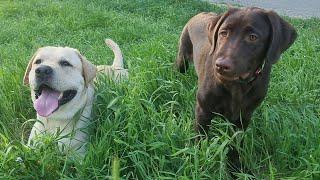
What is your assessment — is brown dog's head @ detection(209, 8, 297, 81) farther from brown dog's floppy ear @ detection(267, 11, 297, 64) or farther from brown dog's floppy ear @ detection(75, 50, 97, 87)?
brown dog's floppy ear @ detection(75, 50, 97, 87)

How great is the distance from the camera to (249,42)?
10.2 ft

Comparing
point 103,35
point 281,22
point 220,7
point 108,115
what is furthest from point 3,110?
point 220,7

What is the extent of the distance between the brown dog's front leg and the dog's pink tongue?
40.3 inches

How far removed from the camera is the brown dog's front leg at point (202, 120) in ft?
11.4

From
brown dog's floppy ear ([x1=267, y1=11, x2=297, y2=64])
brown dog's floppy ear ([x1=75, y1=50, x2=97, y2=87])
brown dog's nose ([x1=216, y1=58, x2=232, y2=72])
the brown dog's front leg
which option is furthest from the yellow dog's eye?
brown dog's floppy ear ([x1=75, y1=50, x2=97, y2=87])

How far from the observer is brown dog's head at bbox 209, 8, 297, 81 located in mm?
3020

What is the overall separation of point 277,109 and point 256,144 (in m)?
0.48

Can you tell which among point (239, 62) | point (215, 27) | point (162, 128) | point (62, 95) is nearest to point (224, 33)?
point (215, 27)

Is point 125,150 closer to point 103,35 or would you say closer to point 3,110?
point 3,110

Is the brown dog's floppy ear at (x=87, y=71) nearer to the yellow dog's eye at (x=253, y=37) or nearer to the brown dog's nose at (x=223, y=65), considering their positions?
the brown dog's nose at (x=223, y=65)

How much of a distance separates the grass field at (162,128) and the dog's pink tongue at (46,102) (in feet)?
0.85

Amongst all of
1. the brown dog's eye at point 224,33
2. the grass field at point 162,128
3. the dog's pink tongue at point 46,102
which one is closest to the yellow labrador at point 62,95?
the dog's pink tongue at point 46,102

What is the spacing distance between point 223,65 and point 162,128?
0.71m

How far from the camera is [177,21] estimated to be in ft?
25.7
